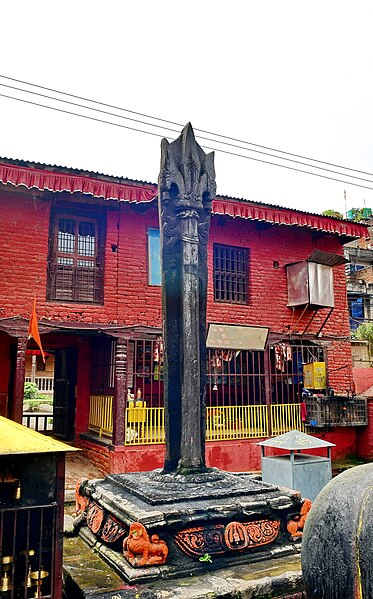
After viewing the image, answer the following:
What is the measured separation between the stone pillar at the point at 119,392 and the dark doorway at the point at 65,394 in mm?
2982

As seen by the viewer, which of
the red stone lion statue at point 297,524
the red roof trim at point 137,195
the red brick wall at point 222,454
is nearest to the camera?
the red stone lion statue at point 297,524

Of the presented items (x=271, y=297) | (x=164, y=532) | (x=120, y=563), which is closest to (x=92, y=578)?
(x=120, y=563)

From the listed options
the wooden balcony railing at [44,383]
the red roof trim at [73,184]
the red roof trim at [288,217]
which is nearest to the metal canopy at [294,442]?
the red roof trim at [288,217]

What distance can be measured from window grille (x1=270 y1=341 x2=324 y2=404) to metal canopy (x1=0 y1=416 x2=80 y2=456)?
11.4 m

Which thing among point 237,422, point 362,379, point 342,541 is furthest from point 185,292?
point 362,379

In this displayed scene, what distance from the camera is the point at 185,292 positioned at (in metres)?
5.93

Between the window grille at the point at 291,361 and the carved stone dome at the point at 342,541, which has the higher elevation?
the window grille at the point at 291,361

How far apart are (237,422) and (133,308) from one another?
4.36 m

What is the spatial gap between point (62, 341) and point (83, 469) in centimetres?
411

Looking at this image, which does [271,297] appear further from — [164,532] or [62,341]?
[164,532]

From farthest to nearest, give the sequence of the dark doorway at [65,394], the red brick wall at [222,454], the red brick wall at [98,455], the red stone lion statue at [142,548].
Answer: the dark doorway at [65,394]
the red brick wall at [98,455]
the red brick wall at [222,454]
the red stone lion statue at [142,548]

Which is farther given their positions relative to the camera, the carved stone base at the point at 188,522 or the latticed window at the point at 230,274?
the latticed window at the point at 230,274

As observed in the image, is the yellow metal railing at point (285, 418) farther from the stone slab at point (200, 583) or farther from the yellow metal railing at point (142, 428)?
the stone slab at point (200, 583)

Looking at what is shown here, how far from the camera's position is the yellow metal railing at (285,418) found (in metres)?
13.9
